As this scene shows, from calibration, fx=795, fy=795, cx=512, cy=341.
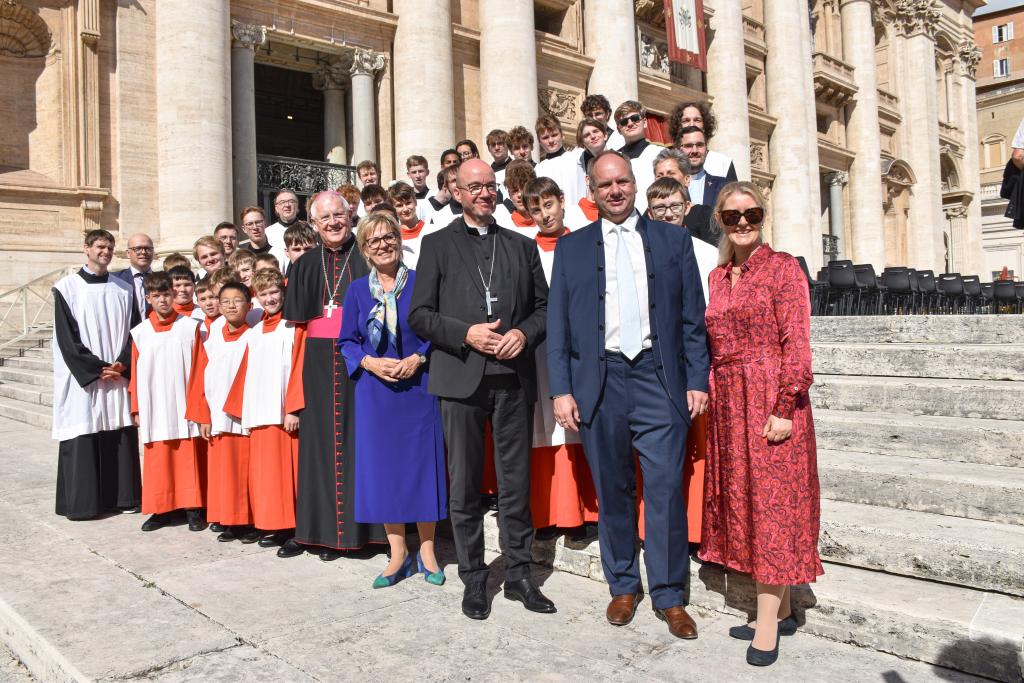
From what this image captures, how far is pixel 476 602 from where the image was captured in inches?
149

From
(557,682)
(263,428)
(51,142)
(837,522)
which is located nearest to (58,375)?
(263,428)

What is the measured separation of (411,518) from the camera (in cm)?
430

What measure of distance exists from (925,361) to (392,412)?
381 centimetres

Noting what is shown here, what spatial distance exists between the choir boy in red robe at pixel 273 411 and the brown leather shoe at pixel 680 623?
8.12ft

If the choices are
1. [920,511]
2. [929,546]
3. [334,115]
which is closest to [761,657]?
[929,546]

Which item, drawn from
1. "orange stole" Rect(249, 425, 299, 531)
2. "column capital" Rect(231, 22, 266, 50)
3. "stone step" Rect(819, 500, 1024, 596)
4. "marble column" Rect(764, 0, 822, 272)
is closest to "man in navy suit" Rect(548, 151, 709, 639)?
"stone step" Rect(819, 500, 1024, 596)

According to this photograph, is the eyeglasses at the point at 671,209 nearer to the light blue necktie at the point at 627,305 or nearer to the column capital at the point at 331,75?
the light blue necktie at the point at 627,305

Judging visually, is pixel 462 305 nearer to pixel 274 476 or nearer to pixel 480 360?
pixel 480 360

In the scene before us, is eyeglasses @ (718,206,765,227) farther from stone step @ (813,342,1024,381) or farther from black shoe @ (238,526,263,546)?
black shoe @ (238,526,263,546)

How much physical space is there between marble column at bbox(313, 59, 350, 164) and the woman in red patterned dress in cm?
1584

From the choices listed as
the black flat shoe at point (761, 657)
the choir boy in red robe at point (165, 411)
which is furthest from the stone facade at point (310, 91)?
the black flat shoe at point (761, 657)

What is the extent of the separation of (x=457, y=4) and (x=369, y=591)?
55.1ft

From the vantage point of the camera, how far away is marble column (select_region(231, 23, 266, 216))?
14961 millimetres

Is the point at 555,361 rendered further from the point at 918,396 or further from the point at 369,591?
the point at 918,396
